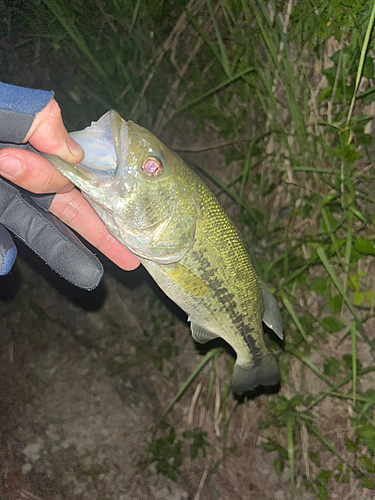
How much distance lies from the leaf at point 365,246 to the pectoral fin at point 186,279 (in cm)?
150

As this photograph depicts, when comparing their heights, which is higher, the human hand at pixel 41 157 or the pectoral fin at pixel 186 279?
the human hand at pixel 41 157

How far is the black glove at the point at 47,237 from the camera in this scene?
178cm

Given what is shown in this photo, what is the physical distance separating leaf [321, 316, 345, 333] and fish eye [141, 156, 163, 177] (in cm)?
195

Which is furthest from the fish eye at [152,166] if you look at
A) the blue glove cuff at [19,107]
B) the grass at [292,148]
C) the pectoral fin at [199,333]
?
the grass at [292,148]

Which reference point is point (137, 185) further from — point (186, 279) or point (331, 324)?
point (331, 324)

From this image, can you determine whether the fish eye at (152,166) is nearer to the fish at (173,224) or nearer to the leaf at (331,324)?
the fish at (173,224)

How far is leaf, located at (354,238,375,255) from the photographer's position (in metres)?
2.64

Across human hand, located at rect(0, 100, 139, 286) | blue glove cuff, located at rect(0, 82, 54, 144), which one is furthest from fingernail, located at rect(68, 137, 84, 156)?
blue glove cuff, located at rect(0, 82, 54, 144)

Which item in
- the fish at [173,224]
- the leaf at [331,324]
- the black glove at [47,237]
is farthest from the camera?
the leaf at [331,324]

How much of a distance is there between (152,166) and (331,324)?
2017 mm

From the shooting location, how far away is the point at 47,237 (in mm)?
1805

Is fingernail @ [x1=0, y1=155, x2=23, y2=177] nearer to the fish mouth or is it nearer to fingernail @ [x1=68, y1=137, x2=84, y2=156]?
the fish mouth

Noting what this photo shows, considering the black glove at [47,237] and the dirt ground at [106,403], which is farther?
the dirt ground at [106,403]

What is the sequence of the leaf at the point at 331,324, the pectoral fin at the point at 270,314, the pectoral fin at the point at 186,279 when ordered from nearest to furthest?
1. the pectoral fin at the point at 186,279
2. the pectoral fin at the point at 270,314
3. the leaf at the point at 331,324
